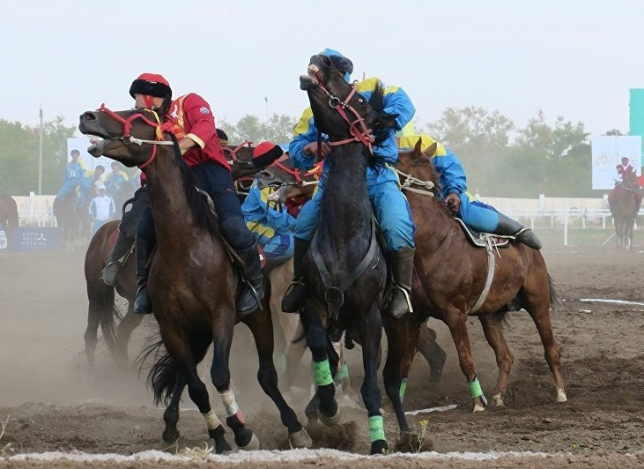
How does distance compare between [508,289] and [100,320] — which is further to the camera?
[100,320]

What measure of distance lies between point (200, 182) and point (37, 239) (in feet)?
81.4

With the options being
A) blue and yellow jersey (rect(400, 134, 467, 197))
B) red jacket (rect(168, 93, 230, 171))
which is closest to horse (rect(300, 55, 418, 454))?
red jacket (rect(168, 93, 230, 171))

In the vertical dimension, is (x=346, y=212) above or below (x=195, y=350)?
above

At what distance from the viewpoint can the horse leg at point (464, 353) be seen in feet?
31.9

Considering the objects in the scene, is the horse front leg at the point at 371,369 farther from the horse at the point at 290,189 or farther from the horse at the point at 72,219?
the horse at the point at 72,219

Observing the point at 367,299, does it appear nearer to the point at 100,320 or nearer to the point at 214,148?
Answer: the point at 214,148

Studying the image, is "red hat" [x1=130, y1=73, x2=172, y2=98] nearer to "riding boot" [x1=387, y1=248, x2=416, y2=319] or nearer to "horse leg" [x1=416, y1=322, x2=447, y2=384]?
"riding boot" [x1=387, y1=248, x2=416, y2=319]

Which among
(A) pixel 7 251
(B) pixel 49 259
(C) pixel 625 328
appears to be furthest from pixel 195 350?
(A) pixel 7 251

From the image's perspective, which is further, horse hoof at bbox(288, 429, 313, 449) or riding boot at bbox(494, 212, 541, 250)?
riding boot at bbox(494, 212, 541, 250)

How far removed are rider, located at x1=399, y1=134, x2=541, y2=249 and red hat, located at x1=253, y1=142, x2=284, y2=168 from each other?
115 centimetres

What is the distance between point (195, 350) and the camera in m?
8.34

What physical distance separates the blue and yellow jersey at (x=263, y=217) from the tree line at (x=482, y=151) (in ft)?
117

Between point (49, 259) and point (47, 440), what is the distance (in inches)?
780

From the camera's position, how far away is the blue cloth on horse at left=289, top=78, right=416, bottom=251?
8039mm
